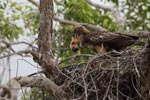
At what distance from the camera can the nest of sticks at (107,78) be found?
171 inches

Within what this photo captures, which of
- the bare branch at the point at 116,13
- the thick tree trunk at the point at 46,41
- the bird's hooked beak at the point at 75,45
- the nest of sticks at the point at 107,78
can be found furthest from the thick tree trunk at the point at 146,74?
the bare branch at the point at 116,13

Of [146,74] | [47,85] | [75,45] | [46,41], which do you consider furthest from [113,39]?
[146,74]

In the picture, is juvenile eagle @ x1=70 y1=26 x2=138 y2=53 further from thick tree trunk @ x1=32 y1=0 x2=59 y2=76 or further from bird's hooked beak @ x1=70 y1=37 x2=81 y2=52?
thick tree trunk @ x1=32 y1=0 x2=59 y2=76

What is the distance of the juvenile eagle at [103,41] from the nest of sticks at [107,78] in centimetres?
43

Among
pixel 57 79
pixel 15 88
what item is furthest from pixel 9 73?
pixel 57 79

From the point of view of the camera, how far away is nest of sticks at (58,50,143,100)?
171 inches

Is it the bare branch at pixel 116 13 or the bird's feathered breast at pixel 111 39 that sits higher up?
the bird's feathered breast at pixel 111 39

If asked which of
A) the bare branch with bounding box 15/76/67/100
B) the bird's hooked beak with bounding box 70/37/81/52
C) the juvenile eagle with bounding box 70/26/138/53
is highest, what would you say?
the juvenile eagle with bounding box 70/26/138/53

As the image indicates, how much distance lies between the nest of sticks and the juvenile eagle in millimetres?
425

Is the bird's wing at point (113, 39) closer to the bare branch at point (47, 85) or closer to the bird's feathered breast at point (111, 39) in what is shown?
the bird's feathered breast at point (111, 39)

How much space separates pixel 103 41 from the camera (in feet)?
17.1

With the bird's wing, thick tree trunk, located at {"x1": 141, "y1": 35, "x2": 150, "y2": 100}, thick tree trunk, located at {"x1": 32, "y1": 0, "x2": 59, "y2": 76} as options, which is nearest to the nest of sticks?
thick tree trunk, located at {"x1": 141, "y1": 35, "x2": 150, "y2": 100}

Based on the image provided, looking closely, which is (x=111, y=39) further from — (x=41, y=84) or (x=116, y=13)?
(x=116, y=13)

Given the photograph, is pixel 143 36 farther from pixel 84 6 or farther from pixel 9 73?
pixel 84 6
